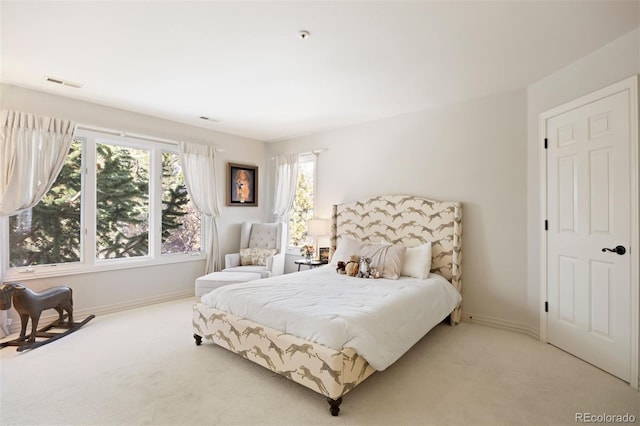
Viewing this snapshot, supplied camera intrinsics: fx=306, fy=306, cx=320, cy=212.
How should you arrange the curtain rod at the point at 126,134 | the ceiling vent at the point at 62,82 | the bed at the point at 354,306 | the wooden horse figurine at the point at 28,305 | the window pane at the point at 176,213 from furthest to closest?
the window pane at the point at 176,213, the curtain rod at the point at 126,134, the ceiling vent at the point at 62,82, the wooden horse figurine at the point at 28,305, the bed at the point at 354,306

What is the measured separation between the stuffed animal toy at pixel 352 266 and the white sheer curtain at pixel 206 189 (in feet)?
Result: 8.05

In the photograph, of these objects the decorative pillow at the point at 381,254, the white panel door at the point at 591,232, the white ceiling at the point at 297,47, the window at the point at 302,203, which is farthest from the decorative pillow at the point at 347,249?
the white panel door at the point at 591,232

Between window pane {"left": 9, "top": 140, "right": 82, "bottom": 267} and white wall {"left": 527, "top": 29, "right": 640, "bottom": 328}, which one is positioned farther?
window pane {"left": 9, "top": 140, "right": 82, "bottom": 267}

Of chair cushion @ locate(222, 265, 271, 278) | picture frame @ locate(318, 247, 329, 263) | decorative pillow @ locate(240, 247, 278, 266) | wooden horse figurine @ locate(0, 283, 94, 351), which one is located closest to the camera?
wooden horse figurine @ locate(0, 283, 94, 351)

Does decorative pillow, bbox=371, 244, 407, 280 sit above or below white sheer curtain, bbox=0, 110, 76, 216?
below

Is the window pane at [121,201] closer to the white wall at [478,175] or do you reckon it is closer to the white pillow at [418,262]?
the white wall at [478,175]

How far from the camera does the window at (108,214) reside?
3578 mm

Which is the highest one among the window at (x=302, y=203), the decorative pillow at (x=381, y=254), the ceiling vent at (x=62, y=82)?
the ceiling vent at (x=62, y=82)

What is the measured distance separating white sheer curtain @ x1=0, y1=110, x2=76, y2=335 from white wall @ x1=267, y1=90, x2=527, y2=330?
3.98 m

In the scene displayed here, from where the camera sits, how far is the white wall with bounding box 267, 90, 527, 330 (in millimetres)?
3398

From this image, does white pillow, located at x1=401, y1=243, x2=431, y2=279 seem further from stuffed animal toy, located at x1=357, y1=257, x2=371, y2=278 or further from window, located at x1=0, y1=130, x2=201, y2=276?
window, located at x1=0, y1=130, x2=201, y2=276

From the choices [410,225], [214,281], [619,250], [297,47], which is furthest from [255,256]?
[619,250]

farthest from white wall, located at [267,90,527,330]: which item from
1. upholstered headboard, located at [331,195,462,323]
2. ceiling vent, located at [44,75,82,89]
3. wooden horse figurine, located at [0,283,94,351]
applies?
wooden horse figurine, located at [0,283,94,351]

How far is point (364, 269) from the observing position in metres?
3.54
